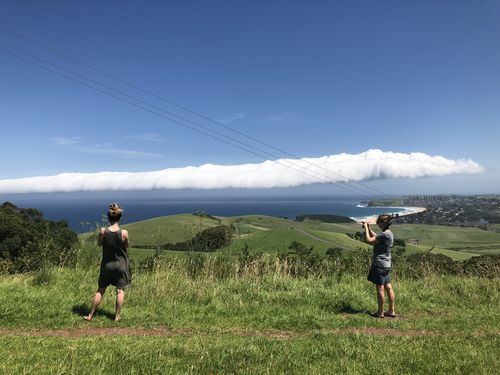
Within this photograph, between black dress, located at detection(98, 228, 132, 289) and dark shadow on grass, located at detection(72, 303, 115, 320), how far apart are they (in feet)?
1.72

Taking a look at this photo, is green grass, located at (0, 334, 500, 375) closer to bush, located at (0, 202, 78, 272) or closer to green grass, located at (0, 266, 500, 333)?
green grass, located at (0, 266, 500, 333)

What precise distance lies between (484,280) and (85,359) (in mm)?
9751

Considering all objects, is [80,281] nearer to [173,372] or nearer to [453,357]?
[173,372]

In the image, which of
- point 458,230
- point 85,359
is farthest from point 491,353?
point 458,230

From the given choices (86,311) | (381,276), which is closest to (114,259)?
(86,311)

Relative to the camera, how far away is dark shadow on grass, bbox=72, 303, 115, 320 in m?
7.09

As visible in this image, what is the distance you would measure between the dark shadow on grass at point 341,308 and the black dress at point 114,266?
13.0ft

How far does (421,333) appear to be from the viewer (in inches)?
259

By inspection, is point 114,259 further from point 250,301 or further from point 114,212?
point 250,301

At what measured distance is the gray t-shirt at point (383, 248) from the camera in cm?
788

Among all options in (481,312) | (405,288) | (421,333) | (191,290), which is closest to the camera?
(421,333)

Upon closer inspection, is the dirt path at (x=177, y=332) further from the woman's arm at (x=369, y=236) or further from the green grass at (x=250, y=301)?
the woman's arm at (x=369, y=236)

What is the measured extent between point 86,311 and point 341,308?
493 cm

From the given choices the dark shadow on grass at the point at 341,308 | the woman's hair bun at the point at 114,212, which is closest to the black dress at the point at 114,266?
the woman's hair bun at the point at 114,212
